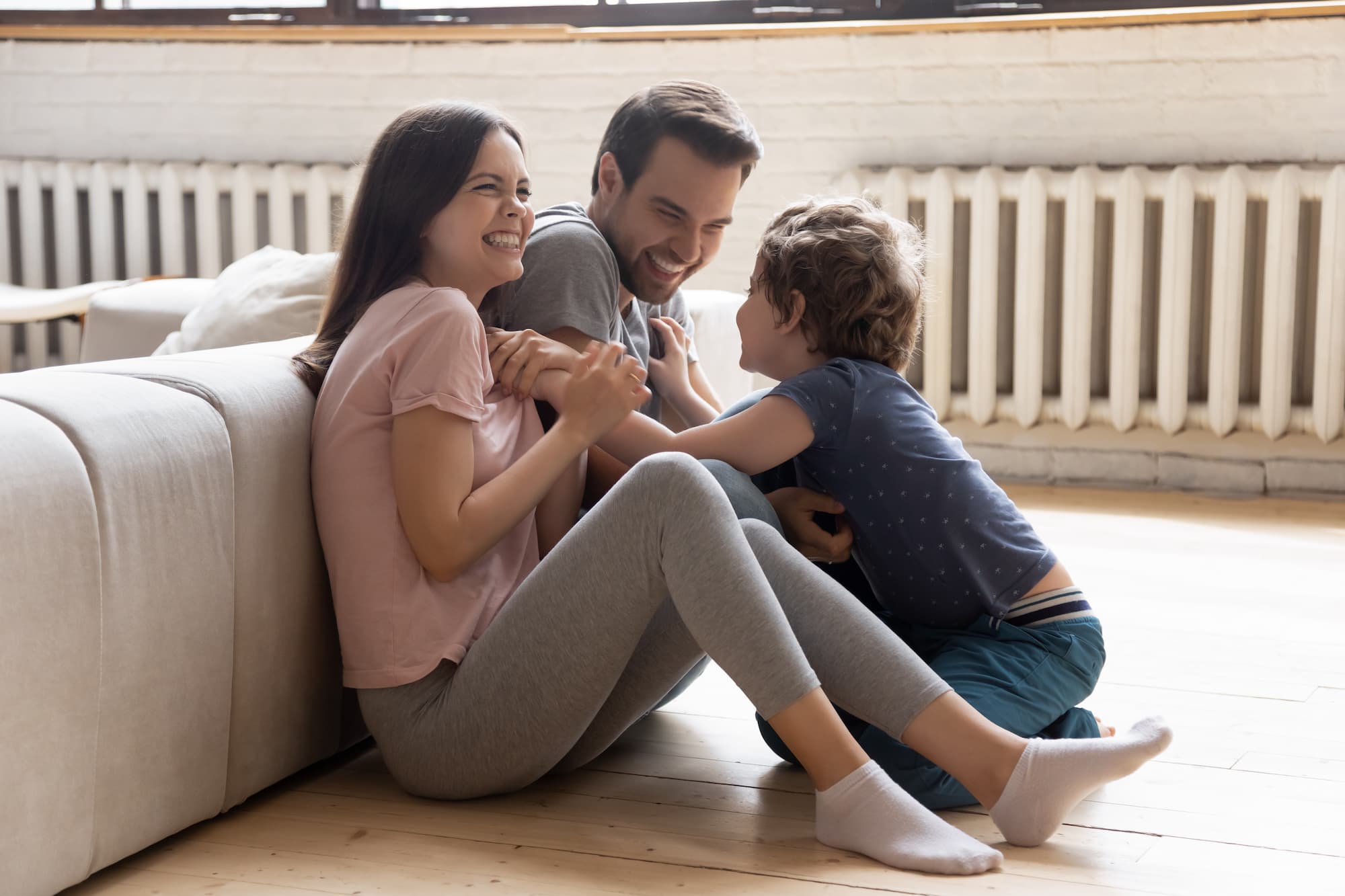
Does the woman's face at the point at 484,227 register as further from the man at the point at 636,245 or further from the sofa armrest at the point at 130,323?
the sofa armrest at the point at 130,323

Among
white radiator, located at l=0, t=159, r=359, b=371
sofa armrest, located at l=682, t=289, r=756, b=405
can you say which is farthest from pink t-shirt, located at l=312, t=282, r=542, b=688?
white radiator, located at l=0, t=159, r=359, b=371

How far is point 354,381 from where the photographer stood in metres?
1.40

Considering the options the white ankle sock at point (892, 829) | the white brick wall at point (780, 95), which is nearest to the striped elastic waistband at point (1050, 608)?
the white ankle sock at point (892, 829)

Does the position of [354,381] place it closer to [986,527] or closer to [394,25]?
[986,527]

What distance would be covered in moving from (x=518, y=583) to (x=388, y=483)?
197 mm

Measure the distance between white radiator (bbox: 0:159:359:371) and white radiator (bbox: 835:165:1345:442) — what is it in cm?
152

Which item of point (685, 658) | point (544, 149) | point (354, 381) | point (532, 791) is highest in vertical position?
point (544, 149)

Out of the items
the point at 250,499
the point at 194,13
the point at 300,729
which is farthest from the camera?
the point at 194,13

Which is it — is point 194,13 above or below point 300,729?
above

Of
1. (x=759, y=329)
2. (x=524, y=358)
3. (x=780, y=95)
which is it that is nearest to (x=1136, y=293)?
(x=780, y=95)

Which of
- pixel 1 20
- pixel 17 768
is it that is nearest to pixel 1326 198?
pixel 17 768

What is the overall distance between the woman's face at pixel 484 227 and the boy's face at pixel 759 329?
276mm

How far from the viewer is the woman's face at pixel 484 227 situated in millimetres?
→ 1468

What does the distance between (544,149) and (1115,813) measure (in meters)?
2.61
